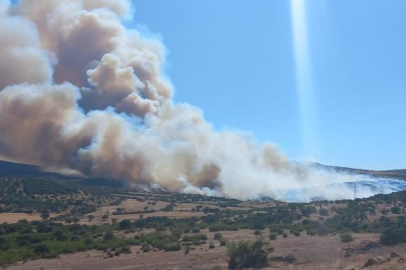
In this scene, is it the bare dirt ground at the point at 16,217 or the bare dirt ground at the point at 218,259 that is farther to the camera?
the bare dirt ground at the point at 16,217

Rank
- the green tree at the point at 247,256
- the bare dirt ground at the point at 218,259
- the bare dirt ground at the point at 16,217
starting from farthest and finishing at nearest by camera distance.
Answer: the bare dirt ground at the point at 16,217
the green tree at the point at 247,256
the bare dirt ground at the point at 218,259

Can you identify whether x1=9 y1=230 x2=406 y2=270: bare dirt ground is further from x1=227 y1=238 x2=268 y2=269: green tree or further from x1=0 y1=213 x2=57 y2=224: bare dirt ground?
x1=0 y1=213 x2=57 y2=224: bare dirt ground

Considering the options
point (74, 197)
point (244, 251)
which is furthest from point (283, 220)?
point (74, 197)

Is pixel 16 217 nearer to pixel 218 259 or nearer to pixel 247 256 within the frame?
pixel 218 259

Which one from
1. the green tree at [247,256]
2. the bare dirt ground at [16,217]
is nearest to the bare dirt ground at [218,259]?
the green tree at [247,256]

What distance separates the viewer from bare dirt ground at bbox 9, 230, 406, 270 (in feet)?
78.1

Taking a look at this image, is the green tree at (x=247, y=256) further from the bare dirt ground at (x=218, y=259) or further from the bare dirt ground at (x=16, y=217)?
the bare dirt ground at (x=16, y=217)

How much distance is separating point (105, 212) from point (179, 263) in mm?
34517

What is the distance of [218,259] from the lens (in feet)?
89.2

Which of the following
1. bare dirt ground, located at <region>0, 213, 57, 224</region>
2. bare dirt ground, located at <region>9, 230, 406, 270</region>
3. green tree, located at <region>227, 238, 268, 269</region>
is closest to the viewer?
bare dirt ground, located at <region>9, 230, 406, 270</region>

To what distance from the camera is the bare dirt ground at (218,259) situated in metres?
23.8

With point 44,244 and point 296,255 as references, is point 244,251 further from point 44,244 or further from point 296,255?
point 44,244

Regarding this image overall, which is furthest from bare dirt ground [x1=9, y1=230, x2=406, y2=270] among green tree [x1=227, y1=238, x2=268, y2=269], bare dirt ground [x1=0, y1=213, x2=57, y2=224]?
bare dirt ground [x1=0, y1=213, x2=57, y2=224]

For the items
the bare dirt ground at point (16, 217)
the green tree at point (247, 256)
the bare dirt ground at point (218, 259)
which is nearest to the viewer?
the bare dirt ground at point (218, 259)
